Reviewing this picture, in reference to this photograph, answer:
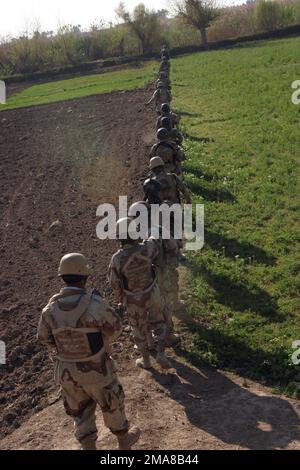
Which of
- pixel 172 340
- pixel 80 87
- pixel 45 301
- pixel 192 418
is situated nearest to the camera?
pixel 192 418

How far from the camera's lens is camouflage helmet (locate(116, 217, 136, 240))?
7.20 m

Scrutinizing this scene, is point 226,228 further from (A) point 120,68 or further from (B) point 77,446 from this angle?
(A) point 120,68

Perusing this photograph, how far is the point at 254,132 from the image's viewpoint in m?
20.2

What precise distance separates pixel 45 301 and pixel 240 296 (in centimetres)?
330

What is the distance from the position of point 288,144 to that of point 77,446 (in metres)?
13.3

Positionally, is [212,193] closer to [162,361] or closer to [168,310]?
[168,310]

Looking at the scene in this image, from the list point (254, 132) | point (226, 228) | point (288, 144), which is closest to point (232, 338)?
point (226, 228)

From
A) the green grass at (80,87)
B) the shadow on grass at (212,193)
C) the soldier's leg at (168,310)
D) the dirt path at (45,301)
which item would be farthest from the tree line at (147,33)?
the soldier's leg at (168,310)

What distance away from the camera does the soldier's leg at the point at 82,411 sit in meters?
5.99

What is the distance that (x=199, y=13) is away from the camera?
60406 millimetres

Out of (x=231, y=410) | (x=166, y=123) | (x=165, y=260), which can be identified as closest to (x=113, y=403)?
(x=231, y=410)

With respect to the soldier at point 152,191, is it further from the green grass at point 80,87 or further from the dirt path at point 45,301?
the green grass at point 80,87

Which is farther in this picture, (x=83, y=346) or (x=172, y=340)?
(x=172, y=340)

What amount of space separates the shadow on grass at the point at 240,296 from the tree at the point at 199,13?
51.9 metres
